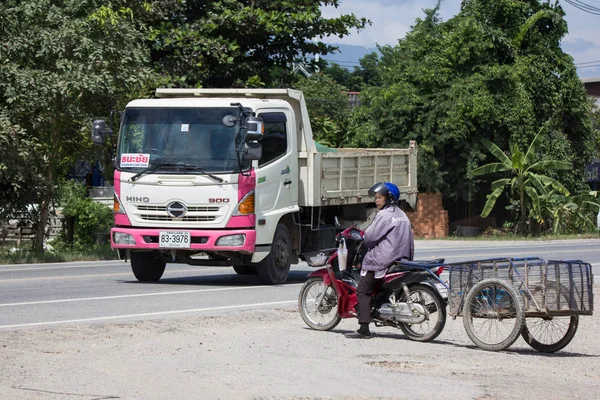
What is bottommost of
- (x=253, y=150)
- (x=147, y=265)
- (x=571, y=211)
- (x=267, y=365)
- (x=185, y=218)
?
(x=267, y=365)

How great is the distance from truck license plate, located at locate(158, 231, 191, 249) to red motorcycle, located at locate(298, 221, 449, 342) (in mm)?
4572

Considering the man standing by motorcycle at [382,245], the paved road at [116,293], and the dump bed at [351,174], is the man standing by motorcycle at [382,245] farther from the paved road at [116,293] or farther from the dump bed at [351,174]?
the dump bed at [351,174]

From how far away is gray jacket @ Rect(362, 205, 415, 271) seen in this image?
10992mm

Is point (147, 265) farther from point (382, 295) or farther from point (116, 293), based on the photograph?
point (382, 295)

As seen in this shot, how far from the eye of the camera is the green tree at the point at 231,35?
3278cm

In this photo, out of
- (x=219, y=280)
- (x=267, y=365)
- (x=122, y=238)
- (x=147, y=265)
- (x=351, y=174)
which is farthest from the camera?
(x=351, y=174)

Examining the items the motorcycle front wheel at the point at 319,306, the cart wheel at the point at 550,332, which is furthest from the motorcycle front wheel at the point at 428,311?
the motorcycle front wheel at the point at 319,306

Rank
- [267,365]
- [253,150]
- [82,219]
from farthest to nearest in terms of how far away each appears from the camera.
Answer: [82,219]
[253,150]
[267,365]

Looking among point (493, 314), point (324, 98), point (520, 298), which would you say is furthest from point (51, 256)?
point (324, 98)

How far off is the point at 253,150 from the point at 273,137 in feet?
3.50

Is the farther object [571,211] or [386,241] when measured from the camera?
[571,211]

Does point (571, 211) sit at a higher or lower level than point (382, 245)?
higher

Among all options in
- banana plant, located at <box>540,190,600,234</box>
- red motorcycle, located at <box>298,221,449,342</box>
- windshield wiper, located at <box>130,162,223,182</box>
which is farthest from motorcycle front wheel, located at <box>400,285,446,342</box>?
banana plant, located at <box>540,190,600,234</box>

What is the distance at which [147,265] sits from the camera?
17.5m
